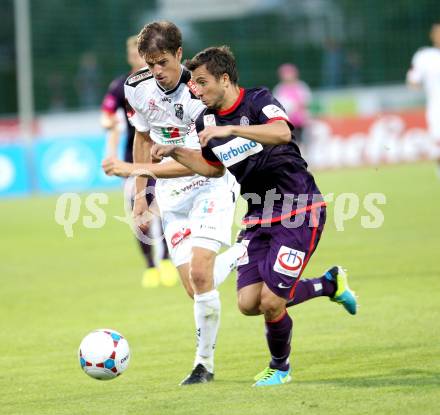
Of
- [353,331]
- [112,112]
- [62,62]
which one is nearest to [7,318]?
[112,112]

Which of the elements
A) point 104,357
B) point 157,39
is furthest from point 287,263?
point 157,39

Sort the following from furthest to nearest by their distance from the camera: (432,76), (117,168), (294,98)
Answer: (294,98)
(432,76)
(117,168)

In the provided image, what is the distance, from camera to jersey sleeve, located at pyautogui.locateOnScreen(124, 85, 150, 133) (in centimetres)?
812

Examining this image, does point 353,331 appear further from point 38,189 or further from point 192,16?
point 192,16

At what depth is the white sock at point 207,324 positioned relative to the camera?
7.17 m

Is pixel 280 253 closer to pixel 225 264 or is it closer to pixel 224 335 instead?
pixel 225 264

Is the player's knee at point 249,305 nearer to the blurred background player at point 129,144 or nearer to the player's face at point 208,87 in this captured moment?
the player's face at point 208,87

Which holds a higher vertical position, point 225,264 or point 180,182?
point 180,182

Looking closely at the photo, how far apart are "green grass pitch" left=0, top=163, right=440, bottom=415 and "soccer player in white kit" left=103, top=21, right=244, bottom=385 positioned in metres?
0.52

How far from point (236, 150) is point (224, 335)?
2.47 m

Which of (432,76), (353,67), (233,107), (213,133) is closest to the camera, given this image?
(213,133)

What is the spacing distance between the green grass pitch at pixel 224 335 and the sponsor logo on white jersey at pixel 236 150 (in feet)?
4.83

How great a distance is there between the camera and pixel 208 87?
6.75 meters

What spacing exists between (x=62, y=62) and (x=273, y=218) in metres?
25.5
